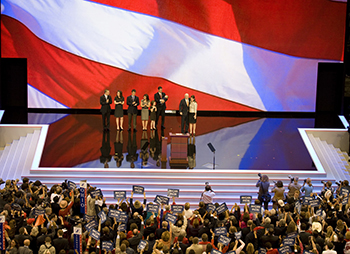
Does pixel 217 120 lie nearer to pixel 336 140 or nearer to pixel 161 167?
pixel 336 140

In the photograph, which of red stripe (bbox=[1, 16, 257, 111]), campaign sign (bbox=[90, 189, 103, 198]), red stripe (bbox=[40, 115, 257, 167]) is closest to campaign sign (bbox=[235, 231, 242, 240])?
campaign sign (bbox=[90, 189, 103, 198])

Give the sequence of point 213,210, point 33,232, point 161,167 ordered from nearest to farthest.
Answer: point 33,232
point 213,210
point 161,167

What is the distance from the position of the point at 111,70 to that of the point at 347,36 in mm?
10626

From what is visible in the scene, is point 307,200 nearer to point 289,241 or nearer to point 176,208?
point 289,241

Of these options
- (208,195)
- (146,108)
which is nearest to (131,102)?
(146,108)

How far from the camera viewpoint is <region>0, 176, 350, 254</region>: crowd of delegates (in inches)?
266

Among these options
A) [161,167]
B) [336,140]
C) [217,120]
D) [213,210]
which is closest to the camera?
[213,210]

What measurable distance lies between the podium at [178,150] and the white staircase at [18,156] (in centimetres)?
422

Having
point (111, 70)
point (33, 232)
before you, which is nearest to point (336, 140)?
point (111, 70)

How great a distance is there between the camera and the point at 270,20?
18.8 m

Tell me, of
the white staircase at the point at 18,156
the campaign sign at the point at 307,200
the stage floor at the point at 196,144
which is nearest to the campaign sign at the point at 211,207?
the campaign sign at the point at 307,200

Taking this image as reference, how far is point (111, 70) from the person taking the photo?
1869cm

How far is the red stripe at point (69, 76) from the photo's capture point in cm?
1839

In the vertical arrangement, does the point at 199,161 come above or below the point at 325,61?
below
